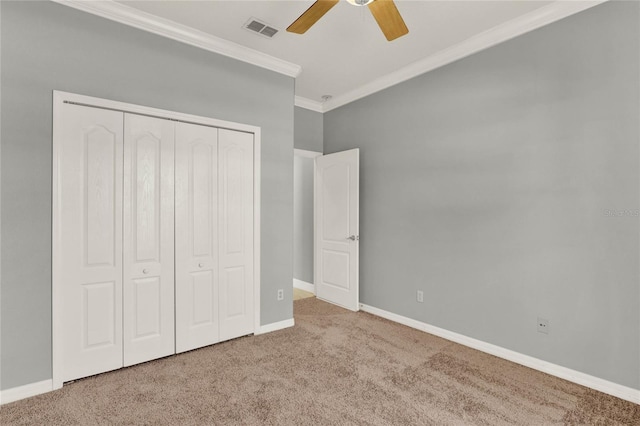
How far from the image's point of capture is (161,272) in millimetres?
2807

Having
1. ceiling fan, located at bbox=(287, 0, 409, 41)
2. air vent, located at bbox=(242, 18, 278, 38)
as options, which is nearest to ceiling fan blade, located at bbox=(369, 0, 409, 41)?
ceiling fan, located at bbox=(287, 0, 409, 41)

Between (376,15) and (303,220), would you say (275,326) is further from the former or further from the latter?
(376,15)

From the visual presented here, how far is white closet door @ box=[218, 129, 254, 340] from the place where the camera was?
3.16 meters

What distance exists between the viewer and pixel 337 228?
4406mm

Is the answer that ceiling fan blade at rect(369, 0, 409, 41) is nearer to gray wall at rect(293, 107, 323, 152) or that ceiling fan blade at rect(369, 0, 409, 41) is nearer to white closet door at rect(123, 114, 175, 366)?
white closet door at rect(123, 114, 175, 366)

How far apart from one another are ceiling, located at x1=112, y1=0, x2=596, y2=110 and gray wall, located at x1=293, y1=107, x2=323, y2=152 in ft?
3.07

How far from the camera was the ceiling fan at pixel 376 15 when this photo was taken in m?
1.90

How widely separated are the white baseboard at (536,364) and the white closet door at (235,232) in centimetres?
184

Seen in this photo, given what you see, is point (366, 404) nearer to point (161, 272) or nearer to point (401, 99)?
point (161, 272)

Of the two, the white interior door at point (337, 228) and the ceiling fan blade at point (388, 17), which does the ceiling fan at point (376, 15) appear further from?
the white interior door at point (337, 228)

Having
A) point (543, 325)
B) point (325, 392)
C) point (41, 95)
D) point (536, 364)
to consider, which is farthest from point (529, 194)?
point (41, 95)

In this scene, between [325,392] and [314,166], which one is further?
[314,166]

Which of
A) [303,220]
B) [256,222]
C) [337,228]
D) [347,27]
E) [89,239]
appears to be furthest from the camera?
[303,220]

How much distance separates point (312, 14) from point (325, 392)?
2570 millimetres
